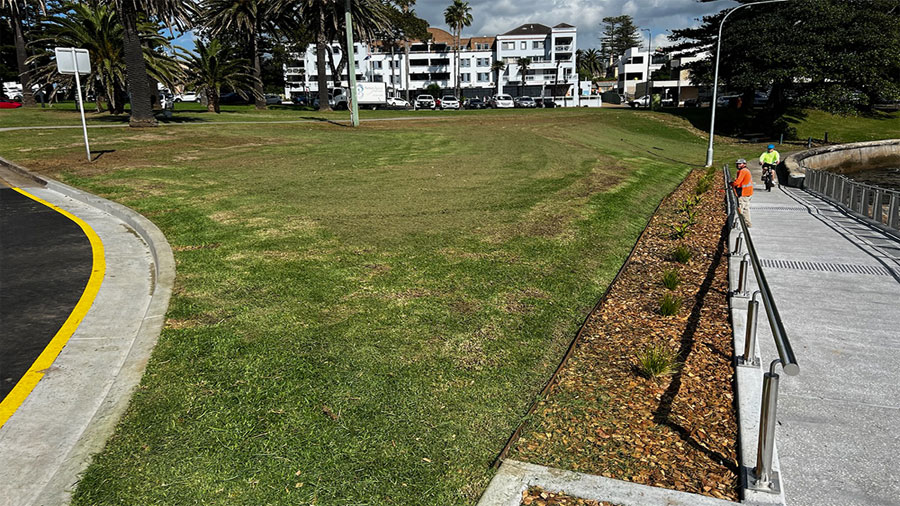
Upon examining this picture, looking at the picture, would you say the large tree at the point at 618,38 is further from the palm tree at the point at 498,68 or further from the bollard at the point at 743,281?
the bollard at the point at 743,281

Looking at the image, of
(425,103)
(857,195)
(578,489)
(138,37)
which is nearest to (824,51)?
(857,195)

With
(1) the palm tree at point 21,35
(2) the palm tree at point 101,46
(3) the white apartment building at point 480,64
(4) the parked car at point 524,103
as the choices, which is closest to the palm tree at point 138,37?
(2) the palm tree at point 101,46

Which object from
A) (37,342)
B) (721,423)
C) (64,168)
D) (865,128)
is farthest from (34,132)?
(865,128)

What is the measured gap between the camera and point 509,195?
14.3 m

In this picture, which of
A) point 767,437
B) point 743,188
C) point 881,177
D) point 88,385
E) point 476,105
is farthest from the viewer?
point 476,105

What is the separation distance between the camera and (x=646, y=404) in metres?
5.17

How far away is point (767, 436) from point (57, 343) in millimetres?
6080

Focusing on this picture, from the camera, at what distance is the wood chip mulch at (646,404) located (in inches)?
168

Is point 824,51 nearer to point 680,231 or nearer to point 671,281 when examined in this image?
point 680,231

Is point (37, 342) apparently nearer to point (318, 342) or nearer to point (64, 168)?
point (318, 342)

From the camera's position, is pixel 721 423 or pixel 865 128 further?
pixel 865 128

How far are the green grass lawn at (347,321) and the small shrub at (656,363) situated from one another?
872 millimetres

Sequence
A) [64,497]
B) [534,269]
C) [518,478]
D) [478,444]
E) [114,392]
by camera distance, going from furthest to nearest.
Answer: [534,269]
[114,392]
[478,444]
[518,478]
[64,497]

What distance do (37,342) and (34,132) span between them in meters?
24.2
